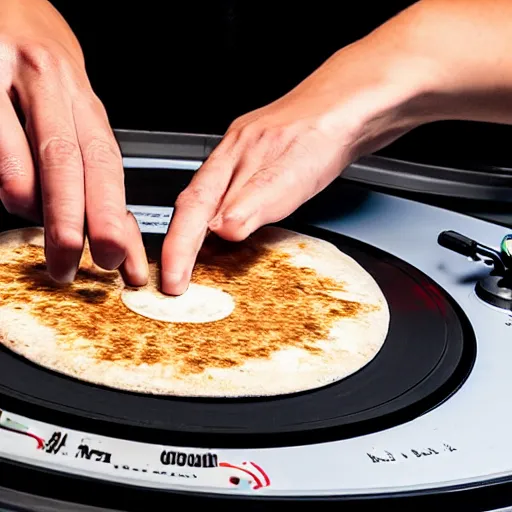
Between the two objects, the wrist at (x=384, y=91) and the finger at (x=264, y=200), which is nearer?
the finger at (x=264, y=200)

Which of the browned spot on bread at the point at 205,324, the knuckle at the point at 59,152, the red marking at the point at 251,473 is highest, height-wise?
the knuckle at the point at 59,152

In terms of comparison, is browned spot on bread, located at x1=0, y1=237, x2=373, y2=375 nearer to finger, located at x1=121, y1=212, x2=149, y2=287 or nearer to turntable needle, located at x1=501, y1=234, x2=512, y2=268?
finger, located at x1=121, y1=212, x2=149, y2=287

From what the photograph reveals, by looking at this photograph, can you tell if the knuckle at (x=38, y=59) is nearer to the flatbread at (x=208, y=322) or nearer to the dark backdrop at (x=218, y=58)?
the flatbread at (x=208, y=322)

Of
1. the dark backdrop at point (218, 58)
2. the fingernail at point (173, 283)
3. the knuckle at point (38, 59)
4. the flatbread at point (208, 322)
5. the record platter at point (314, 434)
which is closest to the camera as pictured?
the record platter at point (314, 434)

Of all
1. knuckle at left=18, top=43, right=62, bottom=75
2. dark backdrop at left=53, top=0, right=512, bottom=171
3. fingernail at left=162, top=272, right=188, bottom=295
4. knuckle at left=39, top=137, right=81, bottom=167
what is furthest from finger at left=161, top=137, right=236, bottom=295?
dark backdrop at left=53, top=0, right=512, bottom=171

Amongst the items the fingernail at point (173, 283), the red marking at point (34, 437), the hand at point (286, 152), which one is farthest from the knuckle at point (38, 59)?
the red marking at point (34, 437)

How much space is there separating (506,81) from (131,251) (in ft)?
1.91

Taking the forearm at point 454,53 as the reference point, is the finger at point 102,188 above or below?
below

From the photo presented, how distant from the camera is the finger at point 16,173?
0.81m

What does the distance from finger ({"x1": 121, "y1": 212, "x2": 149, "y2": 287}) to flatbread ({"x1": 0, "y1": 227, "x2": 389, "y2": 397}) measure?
0.5 inches

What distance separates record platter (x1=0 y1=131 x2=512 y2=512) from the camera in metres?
0.49

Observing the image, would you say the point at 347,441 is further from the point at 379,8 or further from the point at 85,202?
the point at 379,8

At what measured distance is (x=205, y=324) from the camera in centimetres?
73

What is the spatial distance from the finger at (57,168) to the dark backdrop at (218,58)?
0.44 m
